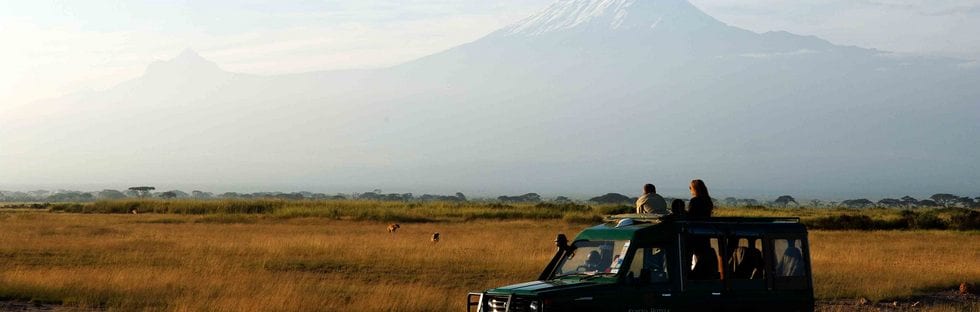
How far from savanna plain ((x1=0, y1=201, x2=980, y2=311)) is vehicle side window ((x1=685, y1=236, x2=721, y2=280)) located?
6318 mm

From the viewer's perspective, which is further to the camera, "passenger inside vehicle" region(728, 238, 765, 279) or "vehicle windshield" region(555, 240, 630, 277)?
"passenger inside vehicle" region(728, 238, 765, 279)

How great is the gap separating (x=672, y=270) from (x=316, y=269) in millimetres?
14708

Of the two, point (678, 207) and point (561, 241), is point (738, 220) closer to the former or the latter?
point (678, 207)

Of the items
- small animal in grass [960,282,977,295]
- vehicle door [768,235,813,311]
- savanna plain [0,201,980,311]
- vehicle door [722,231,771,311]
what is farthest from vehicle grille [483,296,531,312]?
small animal in grass [960,282,977,295]

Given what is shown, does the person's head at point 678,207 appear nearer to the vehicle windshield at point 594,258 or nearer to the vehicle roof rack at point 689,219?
the vehicle roof rack at point 689,219

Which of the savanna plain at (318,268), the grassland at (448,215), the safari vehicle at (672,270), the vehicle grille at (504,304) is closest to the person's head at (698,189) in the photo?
the safari vehicle at (672,270)

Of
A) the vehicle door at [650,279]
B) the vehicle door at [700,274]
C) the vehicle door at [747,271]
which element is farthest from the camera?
the vehicle door at [747,271]

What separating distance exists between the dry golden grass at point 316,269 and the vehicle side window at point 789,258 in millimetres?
6482

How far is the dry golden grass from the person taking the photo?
62.1 feet

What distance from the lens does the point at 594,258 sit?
12359mm

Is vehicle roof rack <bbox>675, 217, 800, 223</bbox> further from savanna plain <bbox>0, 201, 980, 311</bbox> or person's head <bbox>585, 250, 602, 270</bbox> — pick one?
savanna plain <bbox>0, 201, 980, 311</bbox>

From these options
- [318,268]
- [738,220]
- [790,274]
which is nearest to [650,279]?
[738,220]

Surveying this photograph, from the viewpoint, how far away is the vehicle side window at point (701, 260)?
1240 centimetres

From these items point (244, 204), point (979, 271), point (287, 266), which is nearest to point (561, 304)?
point (287, 266)
